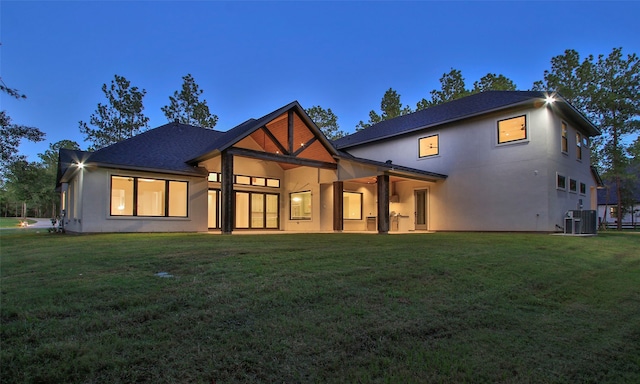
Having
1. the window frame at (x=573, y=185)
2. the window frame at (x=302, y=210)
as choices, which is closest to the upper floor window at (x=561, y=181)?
the window frame at (x=573, y=185)

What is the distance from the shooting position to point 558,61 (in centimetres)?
2350

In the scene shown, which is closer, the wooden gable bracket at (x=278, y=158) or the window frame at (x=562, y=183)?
the wooden gable bracket at (x=278, y=158)

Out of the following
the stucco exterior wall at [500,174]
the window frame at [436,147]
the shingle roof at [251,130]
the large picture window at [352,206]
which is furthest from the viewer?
the large picture window at [352,206]

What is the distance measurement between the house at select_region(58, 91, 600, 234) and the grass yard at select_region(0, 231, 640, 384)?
742 centimetres

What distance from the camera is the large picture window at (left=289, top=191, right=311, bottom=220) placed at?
1731 cm

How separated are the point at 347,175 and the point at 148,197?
26.4ft

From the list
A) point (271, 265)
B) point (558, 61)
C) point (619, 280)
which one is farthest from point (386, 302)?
point (558, 61)

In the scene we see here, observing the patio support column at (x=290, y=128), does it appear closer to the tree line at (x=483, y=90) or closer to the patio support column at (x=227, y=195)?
the patio support column at (x=227, y=195)

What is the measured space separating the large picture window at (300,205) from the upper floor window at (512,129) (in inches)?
346

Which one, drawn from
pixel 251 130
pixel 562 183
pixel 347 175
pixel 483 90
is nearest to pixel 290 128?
pixel 251 130

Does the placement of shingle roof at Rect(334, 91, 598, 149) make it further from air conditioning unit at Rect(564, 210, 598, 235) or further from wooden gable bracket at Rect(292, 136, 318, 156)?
wooden gable bracket at Rect(292, 136, 318, 156)

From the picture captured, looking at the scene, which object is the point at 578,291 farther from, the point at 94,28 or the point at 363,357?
the point at 94,28

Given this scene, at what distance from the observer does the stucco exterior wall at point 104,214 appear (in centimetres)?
1253

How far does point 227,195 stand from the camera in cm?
1186
